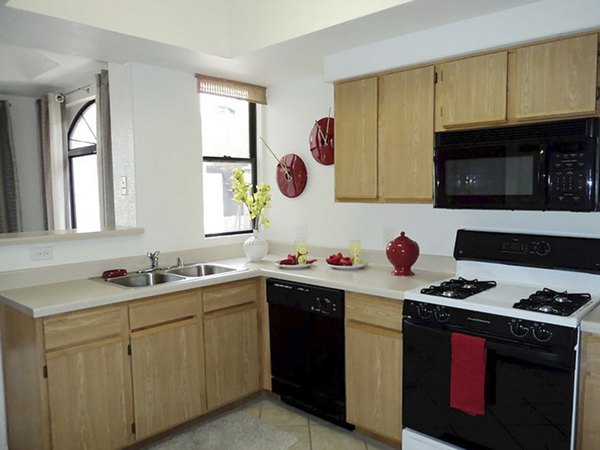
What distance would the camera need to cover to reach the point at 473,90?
234 cm

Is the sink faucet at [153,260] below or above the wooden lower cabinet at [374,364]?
above

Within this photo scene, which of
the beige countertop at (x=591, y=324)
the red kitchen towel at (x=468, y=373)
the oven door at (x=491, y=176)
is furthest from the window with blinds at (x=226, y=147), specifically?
the beige countertop at (x=591, y=324)

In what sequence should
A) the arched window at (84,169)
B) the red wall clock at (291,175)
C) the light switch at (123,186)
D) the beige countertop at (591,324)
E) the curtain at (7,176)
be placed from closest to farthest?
1. the beige countertop at (591,324)
2. the light switch at (123,186)
3. the red wall clock at (291,175)
4. the arched window at (84,169)
5. the curtain at (7,176)

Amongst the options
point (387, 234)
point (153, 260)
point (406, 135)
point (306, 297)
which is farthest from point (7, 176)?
point (406, 135)

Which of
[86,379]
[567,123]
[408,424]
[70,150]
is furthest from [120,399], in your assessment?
[70,150]

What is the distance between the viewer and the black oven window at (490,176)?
7.12ft

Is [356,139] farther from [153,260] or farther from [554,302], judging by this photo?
[153,260]

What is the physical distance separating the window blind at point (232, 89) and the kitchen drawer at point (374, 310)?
186cm

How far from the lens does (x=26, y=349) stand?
7.49 ft

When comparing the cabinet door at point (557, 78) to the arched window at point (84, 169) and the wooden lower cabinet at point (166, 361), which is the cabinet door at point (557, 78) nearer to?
the wooden lower cabinet at point (166, 361)

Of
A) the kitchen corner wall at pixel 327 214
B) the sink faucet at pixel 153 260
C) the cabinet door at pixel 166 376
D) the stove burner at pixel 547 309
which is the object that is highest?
the kitchen corner wall at pixel 327 214

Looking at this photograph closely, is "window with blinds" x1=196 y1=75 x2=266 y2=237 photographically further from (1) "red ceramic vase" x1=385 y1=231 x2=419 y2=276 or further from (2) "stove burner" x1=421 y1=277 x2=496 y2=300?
(2) "stove burner" x1=421 y1=277 x2=496 y2=300

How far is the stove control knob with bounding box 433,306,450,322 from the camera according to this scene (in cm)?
212

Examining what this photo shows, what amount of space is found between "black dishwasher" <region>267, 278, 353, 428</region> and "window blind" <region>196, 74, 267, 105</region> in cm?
149
